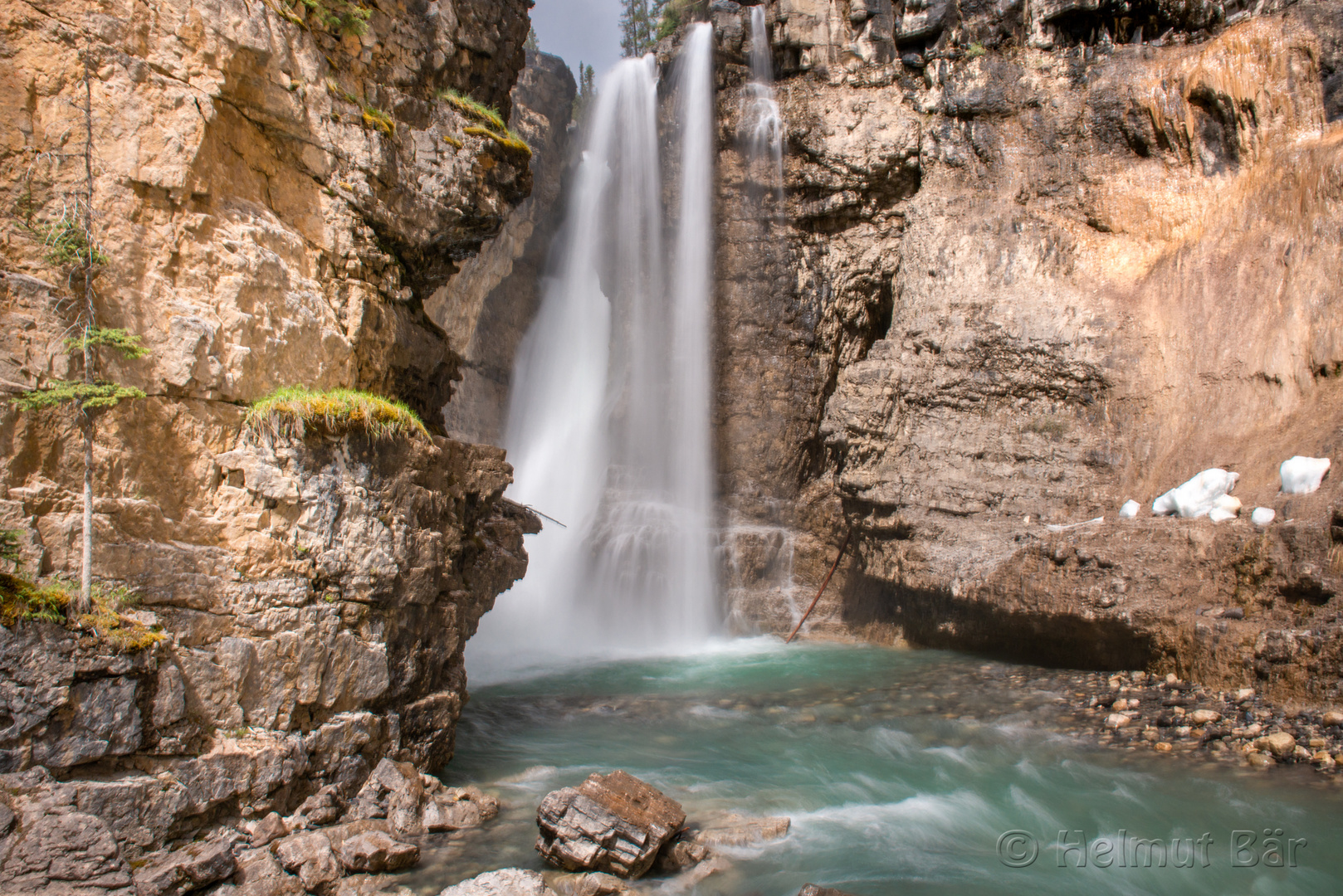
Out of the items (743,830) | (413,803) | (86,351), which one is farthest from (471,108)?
(743,830)

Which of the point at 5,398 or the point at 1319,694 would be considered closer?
the point at 5,398

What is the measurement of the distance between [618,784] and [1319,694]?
7579 mm

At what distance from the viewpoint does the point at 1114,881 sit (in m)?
6.11

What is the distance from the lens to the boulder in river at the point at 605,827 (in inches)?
235

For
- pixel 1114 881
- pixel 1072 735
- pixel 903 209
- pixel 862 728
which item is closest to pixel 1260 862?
pixel 1114 881

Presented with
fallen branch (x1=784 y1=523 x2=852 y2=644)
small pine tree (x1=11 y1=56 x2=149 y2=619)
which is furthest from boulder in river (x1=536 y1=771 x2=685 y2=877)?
fallen branch (x1=784 y1=523 x2=852 y2=644)

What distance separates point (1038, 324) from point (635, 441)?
10.1 metres

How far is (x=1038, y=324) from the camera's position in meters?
14.1

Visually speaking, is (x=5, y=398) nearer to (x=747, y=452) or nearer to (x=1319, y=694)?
(x=1319, y=694)

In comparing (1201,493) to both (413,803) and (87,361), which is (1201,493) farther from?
(87,361)

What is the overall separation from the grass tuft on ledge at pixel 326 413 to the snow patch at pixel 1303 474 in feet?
35.9

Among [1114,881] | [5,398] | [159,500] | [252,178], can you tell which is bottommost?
[1114,881]

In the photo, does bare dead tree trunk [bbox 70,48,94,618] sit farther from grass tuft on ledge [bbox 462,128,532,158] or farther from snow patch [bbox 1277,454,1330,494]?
snow patch [bbox 1277,454,1330,494]

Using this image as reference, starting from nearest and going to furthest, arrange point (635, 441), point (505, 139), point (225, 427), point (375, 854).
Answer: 1. point (375, 854)
2. point (225, 427)
3. point (505, 139)
4. point (635, 441)
